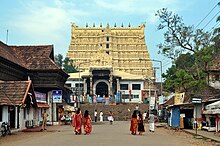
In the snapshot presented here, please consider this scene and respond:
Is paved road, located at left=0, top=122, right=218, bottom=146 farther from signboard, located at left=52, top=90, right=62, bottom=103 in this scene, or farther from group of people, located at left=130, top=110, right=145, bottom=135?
signboard, located at left=52, top=90, right=62, bottom=103

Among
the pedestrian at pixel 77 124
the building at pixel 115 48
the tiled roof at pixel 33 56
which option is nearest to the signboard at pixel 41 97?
the tiled roof at pixel 33 56

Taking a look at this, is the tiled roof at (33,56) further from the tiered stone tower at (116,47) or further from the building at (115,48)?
the tiered stone tower at (116,47)

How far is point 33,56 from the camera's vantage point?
139 ft

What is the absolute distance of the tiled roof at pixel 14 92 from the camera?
26.1 meters

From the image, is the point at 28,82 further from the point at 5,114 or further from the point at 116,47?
the point at 116,47

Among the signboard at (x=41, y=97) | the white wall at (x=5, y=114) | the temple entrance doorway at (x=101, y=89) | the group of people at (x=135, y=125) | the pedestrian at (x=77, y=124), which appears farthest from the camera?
the temple entrance doorway at (x=101, y=89)

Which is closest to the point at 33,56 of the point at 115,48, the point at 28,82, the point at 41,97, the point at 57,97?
the point at 41,97

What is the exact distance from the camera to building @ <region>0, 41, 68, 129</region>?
27797 millimetres

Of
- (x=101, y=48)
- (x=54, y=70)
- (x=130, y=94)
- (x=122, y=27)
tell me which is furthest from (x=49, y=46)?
(x=122, y=27)

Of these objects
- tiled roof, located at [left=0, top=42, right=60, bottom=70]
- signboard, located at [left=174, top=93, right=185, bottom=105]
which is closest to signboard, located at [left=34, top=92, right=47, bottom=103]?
tiled roof, located at [left=0, top=42, right=60, bottom=70]

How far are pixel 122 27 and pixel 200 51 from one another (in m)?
66.5

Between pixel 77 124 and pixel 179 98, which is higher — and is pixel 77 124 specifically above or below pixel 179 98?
below

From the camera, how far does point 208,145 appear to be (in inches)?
742

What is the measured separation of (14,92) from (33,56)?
15.3 m
